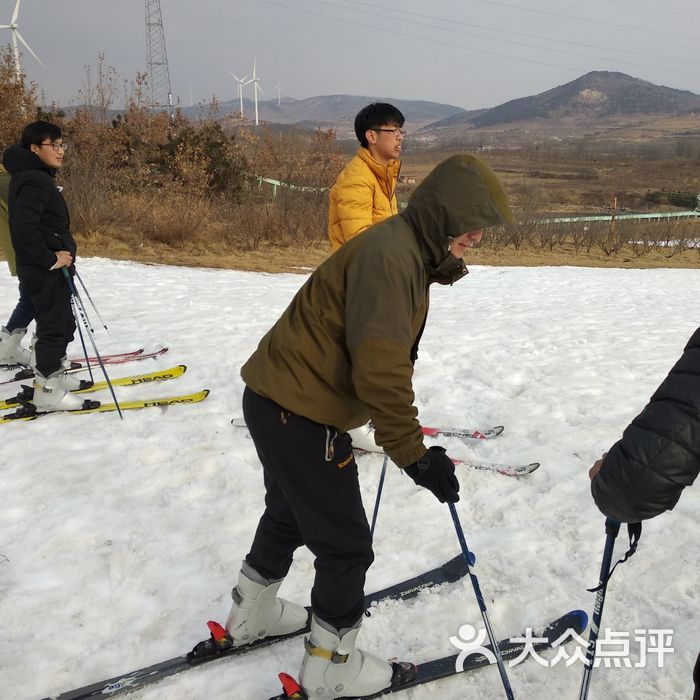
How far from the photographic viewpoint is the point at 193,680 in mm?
2275

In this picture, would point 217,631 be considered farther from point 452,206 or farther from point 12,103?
point 12,103

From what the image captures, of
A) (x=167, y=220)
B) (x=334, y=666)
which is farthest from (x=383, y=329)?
(x=167, y=220)

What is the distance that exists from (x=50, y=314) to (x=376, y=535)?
2.91 metres

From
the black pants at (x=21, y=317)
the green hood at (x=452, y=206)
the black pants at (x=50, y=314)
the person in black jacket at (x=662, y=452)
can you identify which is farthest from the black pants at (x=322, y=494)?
the black pants at (x=21, y=317)

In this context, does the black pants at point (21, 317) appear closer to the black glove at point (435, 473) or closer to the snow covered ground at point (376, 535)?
the snow covered ground at point (376, 535)

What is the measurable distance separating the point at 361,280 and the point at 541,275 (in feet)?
34.3

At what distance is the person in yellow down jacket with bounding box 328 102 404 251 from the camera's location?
3.50m

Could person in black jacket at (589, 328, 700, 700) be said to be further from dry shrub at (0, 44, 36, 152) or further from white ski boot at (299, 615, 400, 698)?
dry shrub at (0, 44, 36, 152)

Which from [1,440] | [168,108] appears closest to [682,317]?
[1,440]

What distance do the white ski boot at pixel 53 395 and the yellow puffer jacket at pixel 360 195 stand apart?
2436 millimetres

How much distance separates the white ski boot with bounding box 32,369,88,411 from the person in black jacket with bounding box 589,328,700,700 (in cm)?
402

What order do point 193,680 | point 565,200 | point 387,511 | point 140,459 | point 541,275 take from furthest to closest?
point 565,200 < point 541,275 < point 140,459 < point 387,511 < point 193,680

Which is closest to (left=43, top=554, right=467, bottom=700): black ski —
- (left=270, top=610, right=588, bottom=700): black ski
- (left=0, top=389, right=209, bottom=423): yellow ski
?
(left=270, top=610, right=588, bottom=700): black ski

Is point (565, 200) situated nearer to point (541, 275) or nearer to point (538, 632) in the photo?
point (541, 275)
